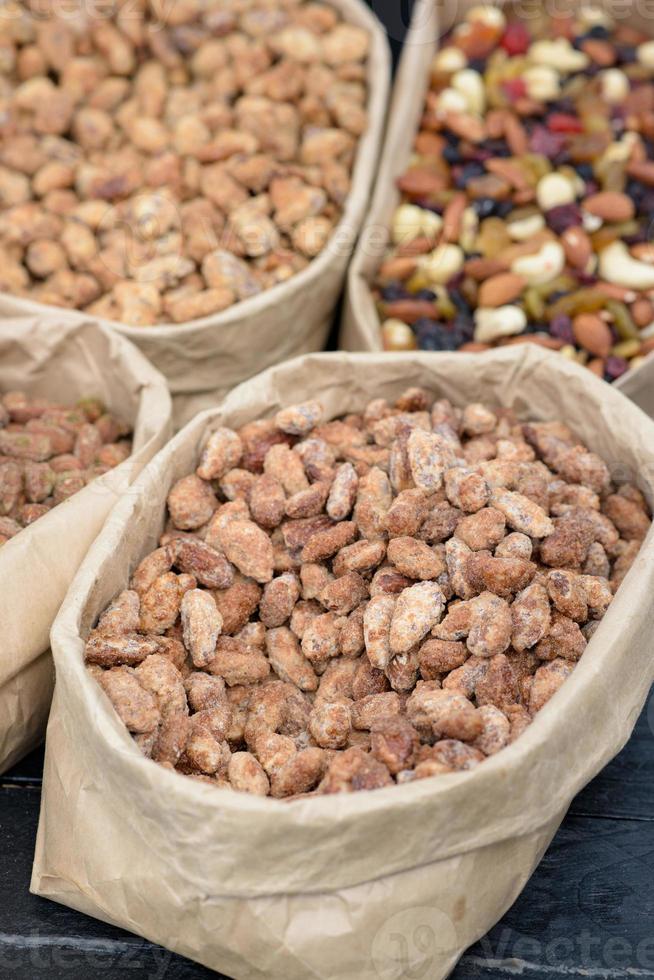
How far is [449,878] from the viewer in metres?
0.71

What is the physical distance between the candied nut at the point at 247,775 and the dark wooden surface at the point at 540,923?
17cm

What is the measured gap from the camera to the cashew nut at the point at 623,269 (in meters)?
1.29

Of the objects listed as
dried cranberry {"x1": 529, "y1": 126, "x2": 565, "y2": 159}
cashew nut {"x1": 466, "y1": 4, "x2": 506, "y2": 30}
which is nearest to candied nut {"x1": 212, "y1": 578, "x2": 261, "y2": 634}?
dried cranberry {"x1": 529, "y1": 126, "x2": 565, "y2": 159}

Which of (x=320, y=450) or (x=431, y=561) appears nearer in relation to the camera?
(x=431, y=561)

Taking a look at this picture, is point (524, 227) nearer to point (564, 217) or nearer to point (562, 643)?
point (564, 217)

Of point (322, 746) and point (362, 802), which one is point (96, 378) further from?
point (362, 802)

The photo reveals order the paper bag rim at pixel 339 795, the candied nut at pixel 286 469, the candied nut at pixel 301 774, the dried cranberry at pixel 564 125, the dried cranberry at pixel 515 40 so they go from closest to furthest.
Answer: the paper bag rim at pixel 339 795 → the candied nut at pixel 301 774 → the candied nut at pixel 286 469 → the dried cranberry at pixel 564 125 → the dried cranberry at pixel 515 40

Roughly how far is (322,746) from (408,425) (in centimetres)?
34

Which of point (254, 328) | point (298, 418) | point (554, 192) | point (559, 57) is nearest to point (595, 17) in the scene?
point (559, 57)

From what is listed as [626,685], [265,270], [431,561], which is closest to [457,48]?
[265,270]

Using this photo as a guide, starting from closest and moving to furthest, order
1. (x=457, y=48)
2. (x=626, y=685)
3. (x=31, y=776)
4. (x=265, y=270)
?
1. (x=626, y=685)
2. (x=31, y=776)
3. (x=265, y=270)
4. (x=457, y=48)

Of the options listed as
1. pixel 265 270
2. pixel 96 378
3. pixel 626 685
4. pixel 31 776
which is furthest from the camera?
pixel 265 270

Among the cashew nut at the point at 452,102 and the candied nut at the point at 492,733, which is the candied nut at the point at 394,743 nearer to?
the candied nut at the point at 492,733

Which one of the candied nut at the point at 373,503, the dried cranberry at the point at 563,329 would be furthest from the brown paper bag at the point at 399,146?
the candied nut at the point at 373,503
